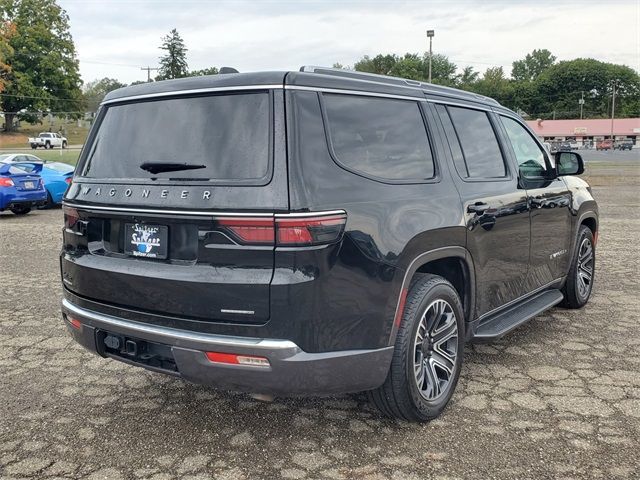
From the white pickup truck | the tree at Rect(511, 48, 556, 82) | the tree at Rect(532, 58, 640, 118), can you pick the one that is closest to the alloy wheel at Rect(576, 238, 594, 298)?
the white pickup truck

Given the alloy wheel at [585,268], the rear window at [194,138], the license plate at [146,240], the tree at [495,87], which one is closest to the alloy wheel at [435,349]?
the rear window at [194,138]

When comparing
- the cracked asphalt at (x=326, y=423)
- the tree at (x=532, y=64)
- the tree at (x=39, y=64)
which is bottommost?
the cracked asphalt at (x=326, y=423)

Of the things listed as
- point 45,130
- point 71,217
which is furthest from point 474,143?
point 45,130

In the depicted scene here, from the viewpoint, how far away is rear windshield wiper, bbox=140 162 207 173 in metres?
2.96

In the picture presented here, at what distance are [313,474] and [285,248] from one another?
112 centimetres

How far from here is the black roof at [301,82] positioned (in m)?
2.88

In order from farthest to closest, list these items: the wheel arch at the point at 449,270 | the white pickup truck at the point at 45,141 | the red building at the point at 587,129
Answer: the red building at the point at 587,129
the white pickup truck at the point at 45,141
the wheel arch at the point at 449,270

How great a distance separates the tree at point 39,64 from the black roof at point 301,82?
74.1 m

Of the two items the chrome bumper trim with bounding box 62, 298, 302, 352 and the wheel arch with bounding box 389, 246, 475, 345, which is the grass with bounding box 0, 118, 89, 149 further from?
the wheel arch with bounding box 389, 246, 475, 345

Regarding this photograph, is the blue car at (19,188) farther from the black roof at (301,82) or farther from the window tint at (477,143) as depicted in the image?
the window tint at (477,143)

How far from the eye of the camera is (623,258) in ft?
27.4

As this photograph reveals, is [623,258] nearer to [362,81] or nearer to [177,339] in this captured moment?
[362,81]

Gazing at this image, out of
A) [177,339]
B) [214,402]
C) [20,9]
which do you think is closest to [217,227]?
[177,339]

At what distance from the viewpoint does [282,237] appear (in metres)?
2.69
